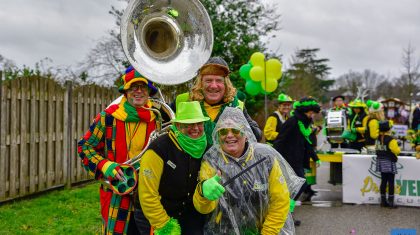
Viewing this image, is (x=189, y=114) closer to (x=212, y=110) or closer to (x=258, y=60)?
(x=212, y=110)

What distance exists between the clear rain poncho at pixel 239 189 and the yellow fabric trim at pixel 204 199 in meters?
0.03

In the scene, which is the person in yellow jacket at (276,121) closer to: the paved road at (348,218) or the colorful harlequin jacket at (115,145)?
the paved road at (348,218)

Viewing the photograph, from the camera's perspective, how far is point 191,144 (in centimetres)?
292

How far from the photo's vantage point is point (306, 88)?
103 feet

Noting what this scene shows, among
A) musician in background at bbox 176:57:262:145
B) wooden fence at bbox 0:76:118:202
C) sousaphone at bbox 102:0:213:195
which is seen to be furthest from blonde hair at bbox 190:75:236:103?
wooden fence at bbox 0:76:118:202

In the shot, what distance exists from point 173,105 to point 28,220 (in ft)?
9.58

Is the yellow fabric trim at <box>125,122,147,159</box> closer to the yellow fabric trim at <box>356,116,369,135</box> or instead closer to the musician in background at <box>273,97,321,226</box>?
the musician in background at <box>273,97,321,226</box>

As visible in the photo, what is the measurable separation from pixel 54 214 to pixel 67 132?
2.15 meters

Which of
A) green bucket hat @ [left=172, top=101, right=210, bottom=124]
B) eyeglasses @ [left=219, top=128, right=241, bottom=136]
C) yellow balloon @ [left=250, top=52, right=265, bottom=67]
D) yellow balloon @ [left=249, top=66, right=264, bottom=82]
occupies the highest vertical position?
yellow balloon @ [left=250, top=52, right=265, bottom=67]

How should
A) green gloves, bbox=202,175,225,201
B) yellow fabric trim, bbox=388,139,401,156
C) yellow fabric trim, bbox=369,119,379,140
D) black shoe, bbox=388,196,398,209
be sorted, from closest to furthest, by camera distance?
green gloves, bbox=202,175,225,201
yellow fabric trim, bbox=388,139,401,156
black shoe, bbox=388,196,398,209
yellow fabric trim, bbox=369,119,379,140

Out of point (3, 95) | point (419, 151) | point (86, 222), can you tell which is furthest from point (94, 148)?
point (419, 151)

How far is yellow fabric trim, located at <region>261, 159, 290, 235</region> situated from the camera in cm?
290

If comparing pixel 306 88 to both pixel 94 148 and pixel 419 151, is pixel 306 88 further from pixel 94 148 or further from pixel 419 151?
pixel 94 148

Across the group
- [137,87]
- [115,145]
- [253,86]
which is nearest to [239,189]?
[115,145]
